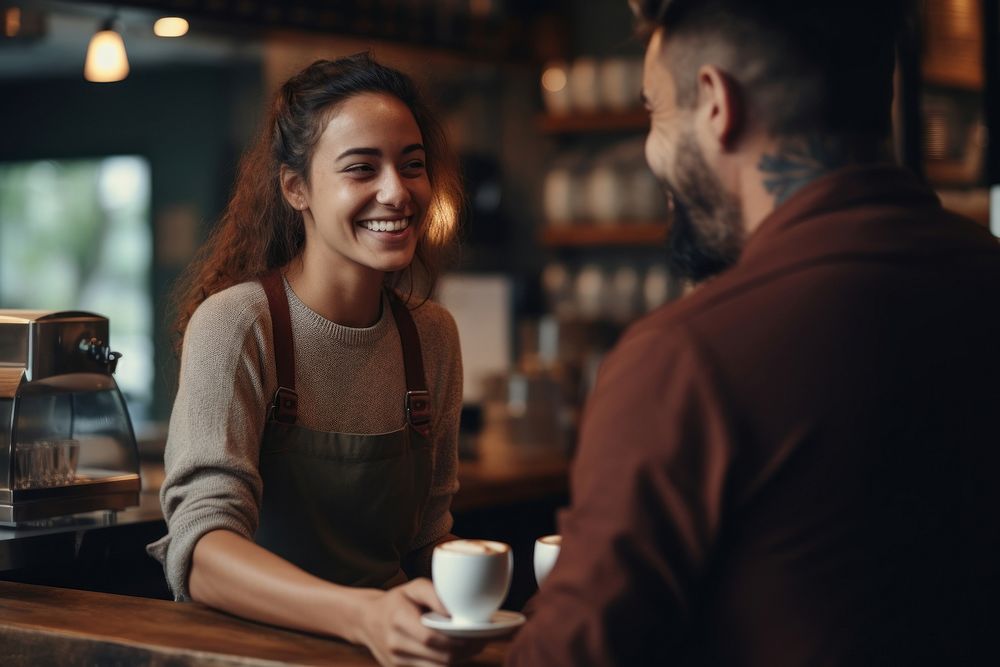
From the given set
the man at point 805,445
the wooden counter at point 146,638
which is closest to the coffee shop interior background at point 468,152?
the wooden counter at point 146,638

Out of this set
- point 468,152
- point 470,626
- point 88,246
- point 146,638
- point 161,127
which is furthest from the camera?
point 88,246

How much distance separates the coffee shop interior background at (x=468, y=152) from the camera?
181 inches

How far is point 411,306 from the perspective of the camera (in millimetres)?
2293

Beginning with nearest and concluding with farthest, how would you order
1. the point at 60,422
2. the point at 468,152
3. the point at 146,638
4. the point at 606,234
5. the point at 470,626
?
the point at 470,626
the point at 146,638
the point at 60,422
the point at 606,234
the point at 468,152

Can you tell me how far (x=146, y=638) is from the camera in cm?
162

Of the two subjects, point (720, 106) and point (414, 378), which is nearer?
point (720, 106)

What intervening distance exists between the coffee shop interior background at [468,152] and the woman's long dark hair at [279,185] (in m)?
0.17

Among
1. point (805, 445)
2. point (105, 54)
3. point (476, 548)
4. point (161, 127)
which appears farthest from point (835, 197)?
point (161, 127)

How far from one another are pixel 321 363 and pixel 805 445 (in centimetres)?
109

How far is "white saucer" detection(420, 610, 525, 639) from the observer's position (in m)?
1.40

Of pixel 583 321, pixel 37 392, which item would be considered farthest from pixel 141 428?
pixel 37 392

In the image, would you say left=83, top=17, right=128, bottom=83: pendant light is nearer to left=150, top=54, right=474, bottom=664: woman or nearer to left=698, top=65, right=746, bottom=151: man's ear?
left=150, top=54, right=474, bottom=664: woman

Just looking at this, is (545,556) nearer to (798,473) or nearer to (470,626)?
(470,626)

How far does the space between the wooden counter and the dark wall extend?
21.4ft
